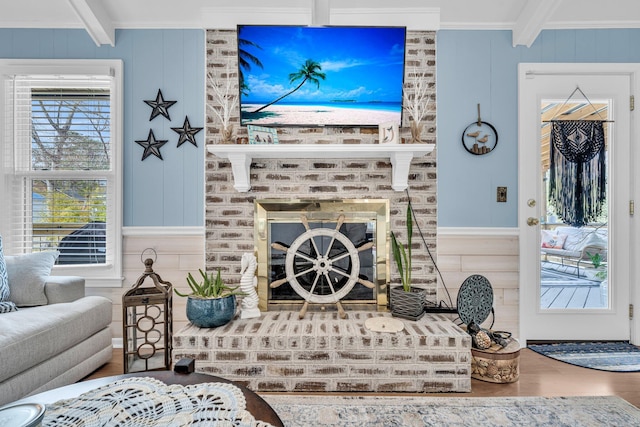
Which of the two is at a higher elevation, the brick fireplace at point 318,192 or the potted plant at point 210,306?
the brick fireplace at point 318,192

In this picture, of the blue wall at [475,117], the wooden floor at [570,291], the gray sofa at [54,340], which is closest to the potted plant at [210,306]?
the gray sofa at [54,340]

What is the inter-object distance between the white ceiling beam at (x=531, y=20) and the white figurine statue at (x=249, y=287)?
7.98 feet

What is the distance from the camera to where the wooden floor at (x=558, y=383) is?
201 cm

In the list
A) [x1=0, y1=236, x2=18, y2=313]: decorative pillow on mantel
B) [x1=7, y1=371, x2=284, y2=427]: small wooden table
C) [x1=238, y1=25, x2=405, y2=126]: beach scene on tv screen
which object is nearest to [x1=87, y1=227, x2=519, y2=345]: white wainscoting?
[x1=0, y1=236, x2=18, y2=313]: decorative pillow on mantel

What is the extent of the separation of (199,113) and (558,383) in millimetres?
2879

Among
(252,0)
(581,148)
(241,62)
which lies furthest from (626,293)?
(252,0)

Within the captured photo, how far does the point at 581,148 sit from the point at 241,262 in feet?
8.58

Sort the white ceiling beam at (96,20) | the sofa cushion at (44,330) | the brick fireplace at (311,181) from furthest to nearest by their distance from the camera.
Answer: the brick fireplace at (311,181) → the white ceiling beam at (96,20) → the sofa cushion at (44,330)

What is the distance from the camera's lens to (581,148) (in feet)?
8.98

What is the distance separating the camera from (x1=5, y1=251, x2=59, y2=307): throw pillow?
2.19 meters

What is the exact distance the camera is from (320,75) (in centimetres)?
253

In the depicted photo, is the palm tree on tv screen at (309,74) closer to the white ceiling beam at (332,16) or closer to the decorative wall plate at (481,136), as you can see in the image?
the white ceiling beam at (332,16)

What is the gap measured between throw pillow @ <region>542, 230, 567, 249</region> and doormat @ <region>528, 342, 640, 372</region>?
2.35 ft

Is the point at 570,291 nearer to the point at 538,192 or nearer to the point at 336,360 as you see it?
the point at 538,192
